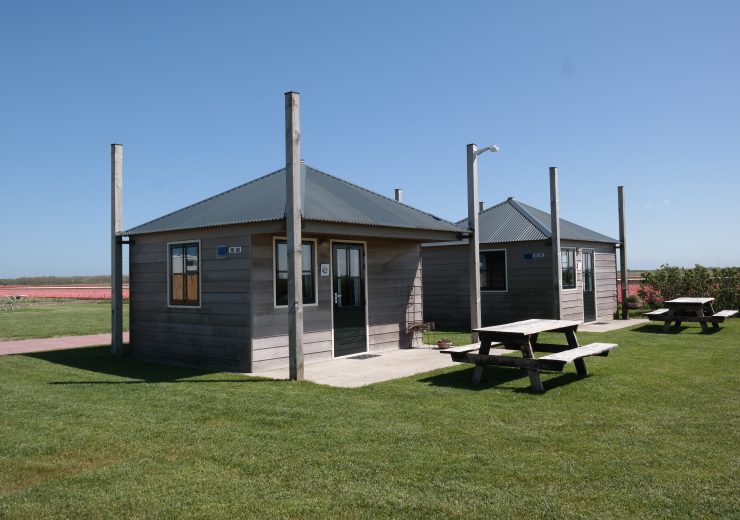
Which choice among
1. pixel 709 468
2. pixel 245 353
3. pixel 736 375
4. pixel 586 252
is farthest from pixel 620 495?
pixel 586 252

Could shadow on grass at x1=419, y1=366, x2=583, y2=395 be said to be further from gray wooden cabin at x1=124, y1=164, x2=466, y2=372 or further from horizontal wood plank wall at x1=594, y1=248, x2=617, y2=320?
horizontal wood plank wall at x1=594, y1=248, x2=617, y2=320

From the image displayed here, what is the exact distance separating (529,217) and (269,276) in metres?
9.59

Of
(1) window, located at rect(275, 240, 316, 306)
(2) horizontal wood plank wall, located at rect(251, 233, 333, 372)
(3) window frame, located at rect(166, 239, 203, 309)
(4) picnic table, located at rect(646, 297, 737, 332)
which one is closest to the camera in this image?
(2) horizontal wood plank wall, located at rect(251, 233, 333, 372)

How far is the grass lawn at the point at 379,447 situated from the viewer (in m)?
4.05

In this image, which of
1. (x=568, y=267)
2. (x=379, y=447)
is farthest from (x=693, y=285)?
(x=379, y=447)

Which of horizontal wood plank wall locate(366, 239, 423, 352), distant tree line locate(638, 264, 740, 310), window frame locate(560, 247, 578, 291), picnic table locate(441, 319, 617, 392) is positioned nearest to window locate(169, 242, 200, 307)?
horizontal wood plank wall locate(366, 239, 423, 352)

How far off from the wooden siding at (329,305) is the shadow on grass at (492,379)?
2.67m

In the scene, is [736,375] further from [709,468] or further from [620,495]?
[620,495]

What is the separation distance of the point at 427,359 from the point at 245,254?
145 inches

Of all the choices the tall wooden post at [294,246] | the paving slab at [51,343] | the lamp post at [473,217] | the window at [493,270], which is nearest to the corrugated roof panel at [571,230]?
the window at [493,270]

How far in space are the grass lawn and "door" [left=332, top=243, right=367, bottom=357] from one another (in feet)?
9.56

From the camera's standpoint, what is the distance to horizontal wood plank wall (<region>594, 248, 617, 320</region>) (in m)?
18.5

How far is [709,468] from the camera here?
181 inches

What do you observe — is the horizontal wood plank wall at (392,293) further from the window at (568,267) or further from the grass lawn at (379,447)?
the window at (568,267)
